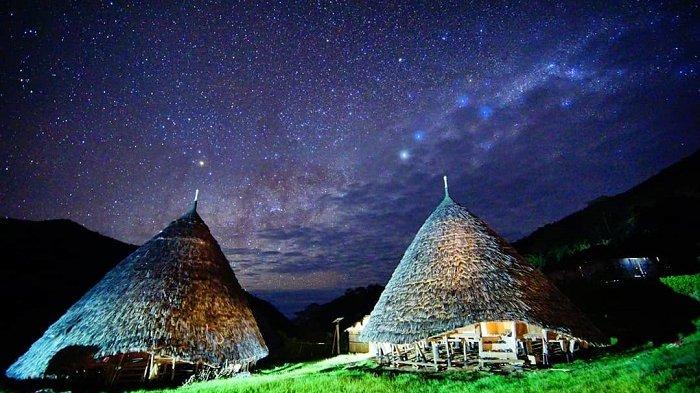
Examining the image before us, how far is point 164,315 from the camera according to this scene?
13.4m

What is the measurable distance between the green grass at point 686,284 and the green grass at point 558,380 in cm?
582

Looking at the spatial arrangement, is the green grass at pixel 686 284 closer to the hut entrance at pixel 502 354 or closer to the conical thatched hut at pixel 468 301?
the hut entrance at pixel 502 354

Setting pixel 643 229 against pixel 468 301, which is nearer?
pixel 468 301

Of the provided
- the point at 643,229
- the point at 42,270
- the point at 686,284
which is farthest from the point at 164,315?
the point at 643,229

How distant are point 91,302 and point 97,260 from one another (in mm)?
26916

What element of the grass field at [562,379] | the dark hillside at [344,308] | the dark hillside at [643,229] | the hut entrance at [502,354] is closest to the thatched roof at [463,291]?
the hut entrance at [502,354]

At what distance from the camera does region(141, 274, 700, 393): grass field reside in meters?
7.70

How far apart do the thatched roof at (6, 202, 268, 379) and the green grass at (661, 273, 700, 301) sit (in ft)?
70.4

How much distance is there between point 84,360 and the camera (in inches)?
492

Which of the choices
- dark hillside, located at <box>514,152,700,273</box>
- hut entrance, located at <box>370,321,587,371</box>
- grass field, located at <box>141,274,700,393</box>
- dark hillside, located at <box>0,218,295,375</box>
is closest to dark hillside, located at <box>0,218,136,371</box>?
dark hillside, located at <box>0,218,295,375</box>

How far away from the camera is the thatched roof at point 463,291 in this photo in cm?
1141

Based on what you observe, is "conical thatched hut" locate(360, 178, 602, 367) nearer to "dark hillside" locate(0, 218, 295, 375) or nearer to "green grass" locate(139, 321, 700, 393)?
"green grass" locate(139, 321, 700, 393)

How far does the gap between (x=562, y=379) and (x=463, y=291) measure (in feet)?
12.4

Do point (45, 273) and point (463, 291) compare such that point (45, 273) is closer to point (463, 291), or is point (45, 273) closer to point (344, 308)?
point (344, 308)
